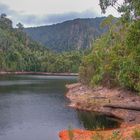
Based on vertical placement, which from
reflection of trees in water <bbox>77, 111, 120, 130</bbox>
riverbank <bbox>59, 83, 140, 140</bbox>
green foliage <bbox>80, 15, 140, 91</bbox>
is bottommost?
reflection of trees in water <bbox>77, 111, 120, 130</bbox>

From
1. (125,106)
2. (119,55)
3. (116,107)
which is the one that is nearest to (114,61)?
(119,55)

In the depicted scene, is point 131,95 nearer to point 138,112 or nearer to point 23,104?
point 138,112

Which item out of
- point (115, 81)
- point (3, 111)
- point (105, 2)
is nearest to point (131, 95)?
point (115, 81)

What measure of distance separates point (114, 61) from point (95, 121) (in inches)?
849

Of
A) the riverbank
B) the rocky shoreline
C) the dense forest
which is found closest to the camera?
the dense forest

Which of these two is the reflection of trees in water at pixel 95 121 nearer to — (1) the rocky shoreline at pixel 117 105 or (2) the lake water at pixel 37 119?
(2) the lake water at pixel 37 119

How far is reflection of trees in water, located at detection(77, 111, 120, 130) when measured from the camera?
190 ft

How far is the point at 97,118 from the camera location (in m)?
64.6

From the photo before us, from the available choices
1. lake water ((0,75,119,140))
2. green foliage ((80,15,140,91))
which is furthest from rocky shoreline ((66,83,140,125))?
lake water ((0,75,119,140))

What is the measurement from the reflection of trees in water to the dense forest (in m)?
7.91

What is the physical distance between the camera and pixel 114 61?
79500mm

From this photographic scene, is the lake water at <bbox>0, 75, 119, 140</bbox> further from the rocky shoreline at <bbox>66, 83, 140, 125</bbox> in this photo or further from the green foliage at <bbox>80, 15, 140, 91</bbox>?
the green foliage at <bbox>80, 15, 140, 91</bbox>

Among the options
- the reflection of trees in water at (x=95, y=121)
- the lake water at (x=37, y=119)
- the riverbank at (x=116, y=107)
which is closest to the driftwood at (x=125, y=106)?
the riverbank at (x=116, y=107)

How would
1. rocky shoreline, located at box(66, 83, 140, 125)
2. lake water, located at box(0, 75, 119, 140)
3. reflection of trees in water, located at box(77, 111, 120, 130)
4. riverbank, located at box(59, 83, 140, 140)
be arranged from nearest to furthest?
riverbank, located at box(59, 83, 140, 140), lake water, located at box(0, 75, 119, 140), reflection of trees in water, located at box(77, 111, 120, 130), rocky shoreline, located at box(66, 83, 140, 125)
